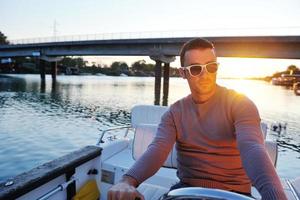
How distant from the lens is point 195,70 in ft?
8.23

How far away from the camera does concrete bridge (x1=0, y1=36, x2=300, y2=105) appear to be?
28.7 m

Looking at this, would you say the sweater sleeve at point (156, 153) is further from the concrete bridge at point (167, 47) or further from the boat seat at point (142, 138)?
the concrete bridge at point (167, 47)

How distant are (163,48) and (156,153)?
34.6 m

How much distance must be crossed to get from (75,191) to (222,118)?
2517mm

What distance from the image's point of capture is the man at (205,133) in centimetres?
236

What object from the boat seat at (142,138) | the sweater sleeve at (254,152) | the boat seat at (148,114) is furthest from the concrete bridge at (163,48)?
the sweater sleeve at (254,152)

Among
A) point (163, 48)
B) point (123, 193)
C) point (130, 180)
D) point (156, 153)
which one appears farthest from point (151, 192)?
point (163, 48)

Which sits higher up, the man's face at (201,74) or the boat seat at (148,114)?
the man's face at (201,74)

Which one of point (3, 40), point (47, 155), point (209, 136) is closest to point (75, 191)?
point (209, 136)

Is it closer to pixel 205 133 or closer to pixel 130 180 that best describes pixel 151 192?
pixel 205 133

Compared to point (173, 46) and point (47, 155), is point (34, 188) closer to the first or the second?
point (47, 155)

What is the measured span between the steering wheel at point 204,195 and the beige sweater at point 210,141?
0.55 meters

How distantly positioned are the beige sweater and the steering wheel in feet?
1.80

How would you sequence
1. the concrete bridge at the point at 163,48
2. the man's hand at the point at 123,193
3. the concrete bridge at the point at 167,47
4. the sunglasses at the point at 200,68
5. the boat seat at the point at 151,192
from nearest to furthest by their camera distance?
the man's hand at the point at 123,193 < the sunglasses at the point at 200,68 < the boat seat at the point at 151,192 < the concrete bridge at the point at 167,47 < the concrete bridge at the point at 163,48
